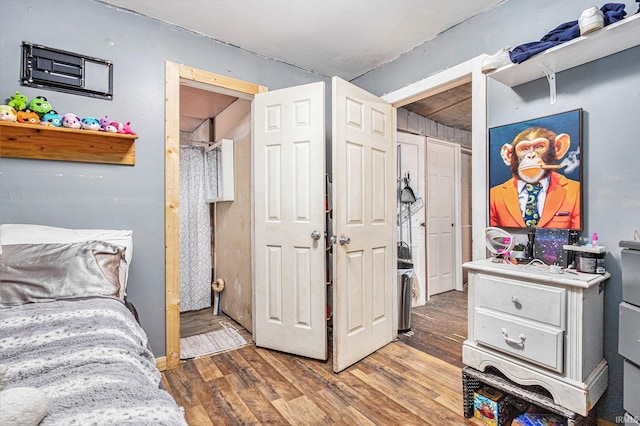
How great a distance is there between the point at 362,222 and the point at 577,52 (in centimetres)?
157

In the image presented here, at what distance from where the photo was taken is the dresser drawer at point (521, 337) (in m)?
1.40

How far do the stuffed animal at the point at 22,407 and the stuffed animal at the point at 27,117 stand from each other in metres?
1.73

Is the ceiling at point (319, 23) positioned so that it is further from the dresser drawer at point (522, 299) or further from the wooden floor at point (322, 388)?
the wooden floor at point (322, 388)

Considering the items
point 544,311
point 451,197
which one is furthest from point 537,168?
point 451,197

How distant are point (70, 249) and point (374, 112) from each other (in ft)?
7.44

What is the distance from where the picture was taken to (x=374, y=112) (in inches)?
101

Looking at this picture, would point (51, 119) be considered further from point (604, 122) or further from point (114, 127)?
point (604, 122)

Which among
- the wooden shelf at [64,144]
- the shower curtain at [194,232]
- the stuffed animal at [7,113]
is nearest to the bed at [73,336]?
the wooden shelf at [64,144]

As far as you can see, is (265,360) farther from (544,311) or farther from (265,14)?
(265,14)

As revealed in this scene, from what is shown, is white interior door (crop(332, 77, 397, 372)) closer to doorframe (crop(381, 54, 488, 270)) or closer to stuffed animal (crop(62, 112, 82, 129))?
doorframe (crop(381, 54, 488, 270))

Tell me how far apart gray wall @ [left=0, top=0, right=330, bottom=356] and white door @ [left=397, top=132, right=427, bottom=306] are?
2363mm

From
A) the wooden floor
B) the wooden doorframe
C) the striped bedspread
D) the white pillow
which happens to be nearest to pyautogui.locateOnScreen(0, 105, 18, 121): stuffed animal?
the white pillow

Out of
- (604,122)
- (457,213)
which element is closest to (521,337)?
(604,122)

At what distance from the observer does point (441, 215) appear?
4.24m
